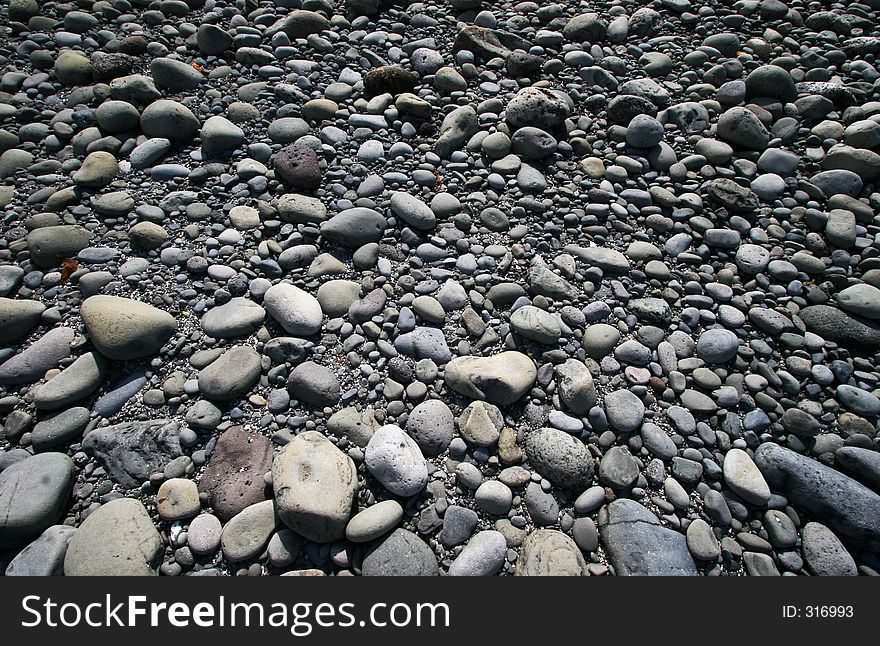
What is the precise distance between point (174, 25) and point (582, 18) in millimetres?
3323

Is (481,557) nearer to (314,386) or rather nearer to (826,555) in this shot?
(314,386)

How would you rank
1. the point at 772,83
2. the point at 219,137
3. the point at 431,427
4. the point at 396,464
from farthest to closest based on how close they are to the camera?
the point at 772,83 → the point at 219,137 → the point at 431,427 → the point at 396,464

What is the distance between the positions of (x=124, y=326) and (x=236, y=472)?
929 millimetres

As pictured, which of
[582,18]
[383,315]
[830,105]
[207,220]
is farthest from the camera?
[582,18]

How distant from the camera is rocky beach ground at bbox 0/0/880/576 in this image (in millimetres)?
1924

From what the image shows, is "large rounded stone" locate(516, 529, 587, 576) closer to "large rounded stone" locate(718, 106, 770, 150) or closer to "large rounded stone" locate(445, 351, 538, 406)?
"large rounded stone" locate(445, 351, 538, 406)

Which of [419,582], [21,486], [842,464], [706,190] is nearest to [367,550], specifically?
[419,582]

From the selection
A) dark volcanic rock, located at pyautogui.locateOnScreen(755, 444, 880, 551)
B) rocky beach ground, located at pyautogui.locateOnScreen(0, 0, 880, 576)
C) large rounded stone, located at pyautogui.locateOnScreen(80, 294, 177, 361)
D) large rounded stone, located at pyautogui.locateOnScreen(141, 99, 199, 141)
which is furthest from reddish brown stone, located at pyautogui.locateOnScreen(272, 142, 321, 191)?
dark volcanic rock, located at pyautogui.locateOnScreen(755, 444, 880, 551)

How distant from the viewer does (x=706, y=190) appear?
305 centimetres

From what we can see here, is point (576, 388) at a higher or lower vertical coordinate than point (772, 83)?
lower

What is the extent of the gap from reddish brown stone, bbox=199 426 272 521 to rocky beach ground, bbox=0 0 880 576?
1 centimetres

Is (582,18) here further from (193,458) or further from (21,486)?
(21,486)

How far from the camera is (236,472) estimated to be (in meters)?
2.00

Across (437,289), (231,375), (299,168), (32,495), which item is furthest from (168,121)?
(32,495)
